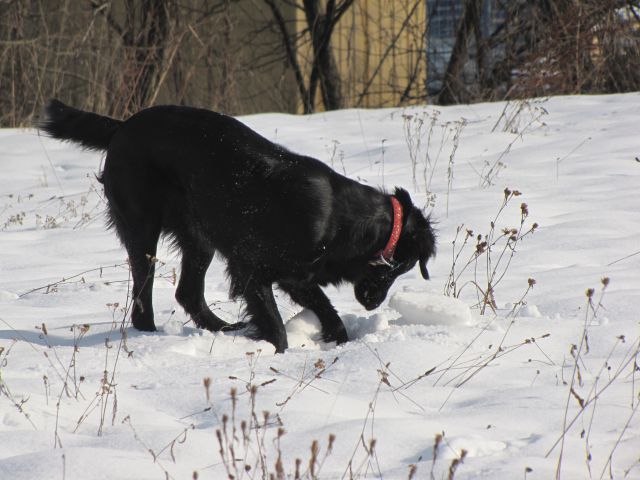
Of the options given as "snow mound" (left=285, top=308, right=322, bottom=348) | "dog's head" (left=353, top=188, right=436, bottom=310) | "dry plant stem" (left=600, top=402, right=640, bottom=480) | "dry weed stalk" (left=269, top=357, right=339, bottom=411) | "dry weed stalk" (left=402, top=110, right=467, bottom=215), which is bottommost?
"snow mound" (left=285, top=308, right=322, bottom=348)

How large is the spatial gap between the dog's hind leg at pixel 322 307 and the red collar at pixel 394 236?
0.97ft

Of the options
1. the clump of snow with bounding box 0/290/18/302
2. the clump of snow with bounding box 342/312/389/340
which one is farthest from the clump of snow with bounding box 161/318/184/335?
the clump of snow with bounding box 0/290/18/302

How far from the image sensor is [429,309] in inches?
147

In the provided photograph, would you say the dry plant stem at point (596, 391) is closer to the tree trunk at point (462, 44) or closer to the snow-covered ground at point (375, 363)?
the snow-covered ground at point (375, 363)

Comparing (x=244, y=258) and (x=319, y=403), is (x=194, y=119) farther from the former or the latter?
(x=319, y=403)

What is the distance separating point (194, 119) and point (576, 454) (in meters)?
2.43

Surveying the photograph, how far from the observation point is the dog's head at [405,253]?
3.98 meters

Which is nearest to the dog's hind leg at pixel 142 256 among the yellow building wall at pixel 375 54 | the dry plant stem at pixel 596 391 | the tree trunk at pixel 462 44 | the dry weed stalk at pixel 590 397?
the dry weed stalk at pixel 590 397

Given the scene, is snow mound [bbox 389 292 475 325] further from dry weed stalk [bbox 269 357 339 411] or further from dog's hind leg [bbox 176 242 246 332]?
dog's hind leg [bbox 176 242 246 332]

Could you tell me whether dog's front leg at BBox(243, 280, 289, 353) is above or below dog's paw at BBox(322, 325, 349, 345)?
above

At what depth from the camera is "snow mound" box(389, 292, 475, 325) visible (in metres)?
3.67

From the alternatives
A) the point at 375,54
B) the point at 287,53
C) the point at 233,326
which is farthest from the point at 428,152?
the point at 287,53

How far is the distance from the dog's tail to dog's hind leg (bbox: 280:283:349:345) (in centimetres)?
115

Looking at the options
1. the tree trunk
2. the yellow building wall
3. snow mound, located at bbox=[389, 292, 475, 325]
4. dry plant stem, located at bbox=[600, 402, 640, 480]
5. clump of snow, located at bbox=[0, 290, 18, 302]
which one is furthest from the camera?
the yellow building wall
